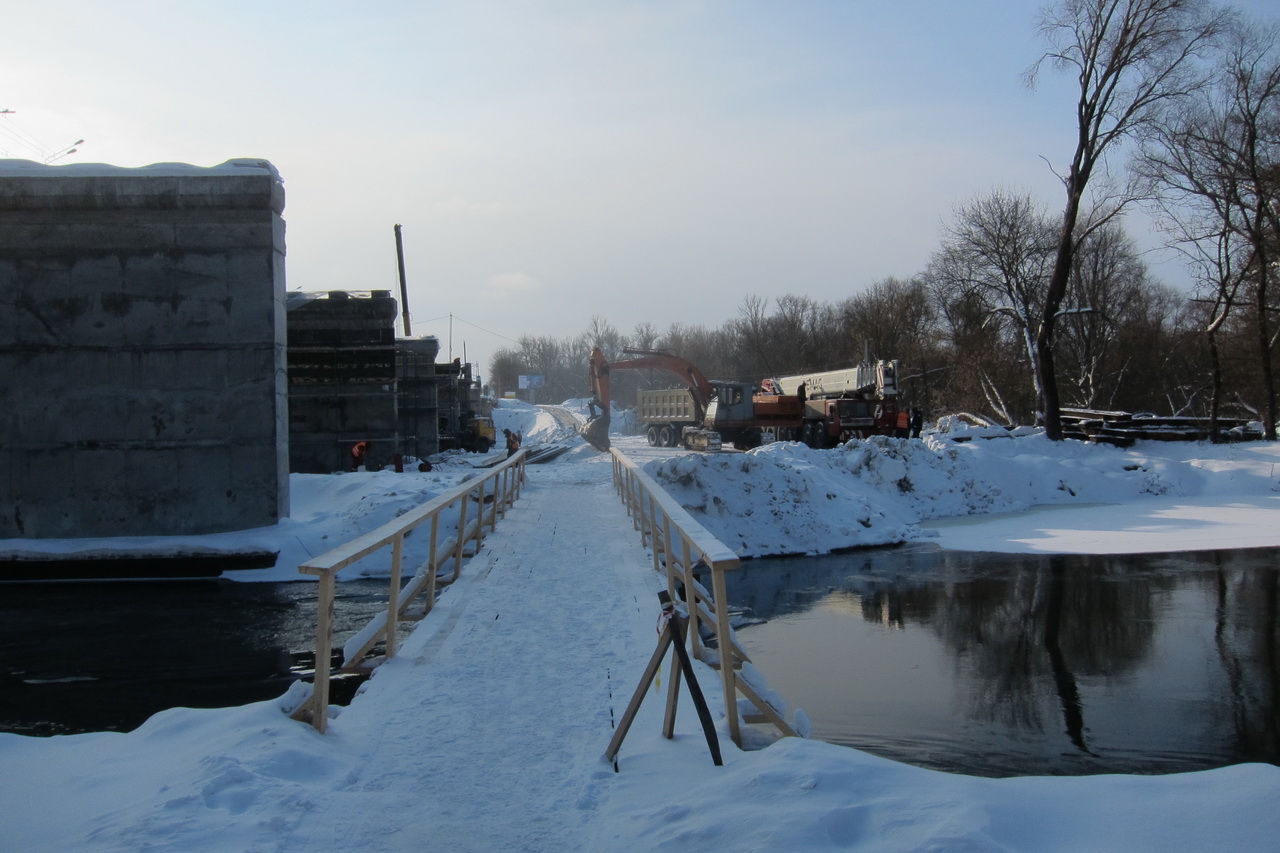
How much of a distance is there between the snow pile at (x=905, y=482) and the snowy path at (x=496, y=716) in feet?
28.8

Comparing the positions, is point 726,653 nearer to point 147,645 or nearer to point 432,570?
point 432,570

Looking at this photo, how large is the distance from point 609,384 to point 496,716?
98.3 feet

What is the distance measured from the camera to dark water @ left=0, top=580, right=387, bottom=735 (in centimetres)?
820

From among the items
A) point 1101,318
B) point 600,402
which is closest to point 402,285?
point 600,402

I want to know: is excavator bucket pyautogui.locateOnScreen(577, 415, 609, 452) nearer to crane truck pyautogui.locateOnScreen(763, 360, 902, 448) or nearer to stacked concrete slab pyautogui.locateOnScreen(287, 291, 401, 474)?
crane truck pyautogui.locateOnScreen(763, 360, 902, 448)

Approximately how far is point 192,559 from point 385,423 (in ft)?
40.4

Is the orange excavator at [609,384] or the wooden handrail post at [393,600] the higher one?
the orange excavator at [609,384]

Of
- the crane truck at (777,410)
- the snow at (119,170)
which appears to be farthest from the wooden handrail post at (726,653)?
the crane truck at (777,410)

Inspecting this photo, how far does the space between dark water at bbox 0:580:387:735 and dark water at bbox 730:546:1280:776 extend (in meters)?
5.01

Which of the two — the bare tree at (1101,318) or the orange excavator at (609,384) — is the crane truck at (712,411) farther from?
the bare tree at (1101,318)

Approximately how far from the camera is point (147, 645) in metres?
10.4

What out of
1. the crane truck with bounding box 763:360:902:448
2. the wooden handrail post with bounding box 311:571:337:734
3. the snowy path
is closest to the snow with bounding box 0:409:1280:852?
the snowy path

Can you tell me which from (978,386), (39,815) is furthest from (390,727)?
(978,386)

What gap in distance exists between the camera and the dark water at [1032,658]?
7.43 meters
